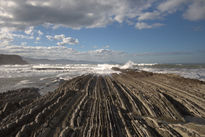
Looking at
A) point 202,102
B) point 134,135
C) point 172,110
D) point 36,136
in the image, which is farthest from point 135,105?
point 36,136

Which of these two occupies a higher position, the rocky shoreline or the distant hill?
the distant hill

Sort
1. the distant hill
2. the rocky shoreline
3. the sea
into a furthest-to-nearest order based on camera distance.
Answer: the distant hill < the sea < the rocky shoreline

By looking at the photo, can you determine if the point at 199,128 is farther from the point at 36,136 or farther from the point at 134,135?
the point at 36,136

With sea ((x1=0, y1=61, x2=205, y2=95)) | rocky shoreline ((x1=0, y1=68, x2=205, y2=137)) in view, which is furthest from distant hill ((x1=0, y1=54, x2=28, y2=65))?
rocky shoreline ((x1=0, y1=68, x2=205, y2=137))

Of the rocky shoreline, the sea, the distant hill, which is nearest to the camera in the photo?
the rocky shoreline

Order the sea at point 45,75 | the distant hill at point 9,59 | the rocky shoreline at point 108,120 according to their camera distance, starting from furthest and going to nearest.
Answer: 1. the distant hill at point 9,59
2. the sea at point 45,75
3. the rocky shoreline at point 108,120

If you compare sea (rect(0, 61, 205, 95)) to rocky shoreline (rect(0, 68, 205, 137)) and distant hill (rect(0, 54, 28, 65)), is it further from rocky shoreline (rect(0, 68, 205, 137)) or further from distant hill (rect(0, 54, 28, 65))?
distant hill (rect(0, 54, 28, 65))

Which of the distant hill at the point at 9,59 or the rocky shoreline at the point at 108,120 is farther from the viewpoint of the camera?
the distant hill at the point at 9,59

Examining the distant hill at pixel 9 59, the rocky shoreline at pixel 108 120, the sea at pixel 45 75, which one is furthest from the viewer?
the distant hill at pixel 9 59

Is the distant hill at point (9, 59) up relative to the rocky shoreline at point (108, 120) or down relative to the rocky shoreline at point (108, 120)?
up

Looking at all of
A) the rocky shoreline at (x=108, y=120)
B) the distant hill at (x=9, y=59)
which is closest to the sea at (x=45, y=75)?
the rocky shoreline at (x=108, y=120)

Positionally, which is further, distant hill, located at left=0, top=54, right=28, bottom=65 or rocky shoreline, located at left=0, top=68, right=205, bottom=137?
distant hill, located at left=0, top=54, right=28, bottom=65

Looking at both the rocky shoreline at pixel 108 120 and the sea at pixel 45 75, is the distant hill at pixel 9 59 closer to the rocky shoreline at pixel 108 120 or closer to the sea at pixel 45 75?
the sea at pixel 45 75

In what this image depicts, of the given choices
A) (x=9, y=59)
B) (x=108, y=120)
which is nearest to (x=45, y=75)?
(x=108, y=120)
